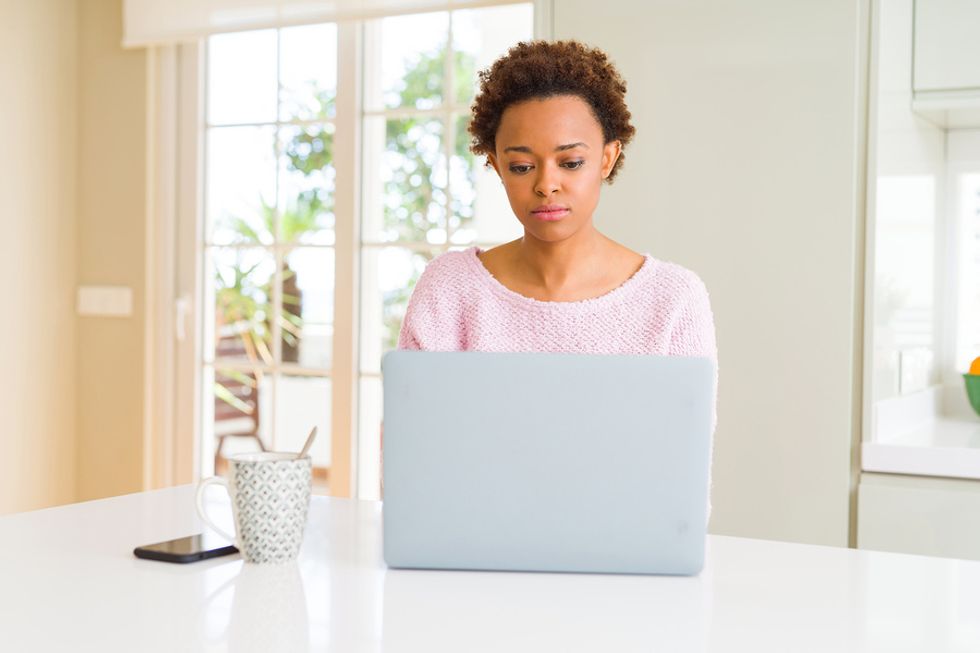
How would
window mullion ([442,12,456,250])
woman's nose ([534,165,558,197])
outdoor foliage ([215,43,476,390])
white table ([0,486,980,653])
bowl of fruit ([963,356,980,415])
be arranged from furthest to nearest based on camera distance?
outdoor foliage ([215,43,476,390]) → window mullion ([442,12,456,250]) → bowl of fruit ([963,356,980,415]) → woman's nose ([534,165,558,197]) → white table ([0,486,980,653])

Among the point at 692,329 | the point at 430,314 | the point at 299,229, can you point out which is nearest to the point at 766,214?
the point at 692,329

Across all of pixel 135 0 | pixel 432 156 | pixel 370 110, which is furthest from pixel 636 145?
pixel 432 156

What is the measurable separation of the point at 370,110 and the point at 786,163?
1523 mm

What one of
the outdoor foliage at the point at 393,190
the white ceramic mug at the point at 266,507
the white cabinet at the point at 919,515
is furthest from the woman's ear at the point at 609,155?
the outdoor foliage at the point at 393,190

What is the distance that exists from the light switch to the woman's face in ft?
8.20

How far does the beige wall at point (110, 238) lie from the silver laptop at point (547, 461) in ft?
9.20

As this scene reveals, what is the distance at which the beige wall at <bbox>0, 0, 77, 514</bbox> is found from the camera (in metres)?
3.44

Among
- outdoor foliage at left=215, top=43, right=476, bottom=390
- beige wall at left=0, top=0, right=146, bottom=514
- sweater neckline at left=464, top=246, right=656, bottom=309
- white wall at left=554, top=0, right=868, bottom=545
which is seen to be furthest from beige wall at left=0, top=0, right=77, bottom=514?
sweater neckline at left=464, top=246, right=656, bottom=309

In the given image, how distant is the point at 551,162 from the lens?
53.3 inches

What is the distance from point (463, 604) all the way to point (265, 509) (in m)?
0.24

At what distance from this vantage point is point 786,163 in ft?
7.23

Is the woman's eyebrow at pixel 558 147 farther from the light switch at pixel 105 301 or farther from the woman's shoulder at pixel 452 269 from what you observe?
the light switch at pixel 105 301

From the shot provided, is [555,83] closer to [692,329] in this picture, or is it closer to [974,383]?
[692,329]

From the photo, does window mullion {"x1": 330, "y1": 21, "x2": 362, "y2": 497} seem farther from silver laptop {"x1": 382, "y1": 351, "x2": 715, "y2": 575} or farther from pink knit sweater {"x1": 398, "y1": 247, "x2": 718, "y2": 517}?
silver laptop {"x1": 382, "y1": 351, "x2": 715, "y2": 575}
